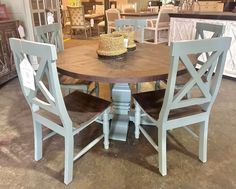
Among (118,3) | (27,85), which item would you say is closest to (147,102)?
(27,85)

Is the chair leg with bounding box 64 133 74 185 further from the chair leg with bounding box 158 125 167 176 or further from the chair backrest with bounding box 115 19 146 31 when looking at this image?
the chair backrest with bounding box 115 19 146 31

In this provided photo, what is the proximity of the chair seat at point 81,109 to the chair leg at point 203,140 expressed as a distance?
0.73m

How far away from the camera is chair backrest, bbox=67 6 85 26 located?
22.9ft

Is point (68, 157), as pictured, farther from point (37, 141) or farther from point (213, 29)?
point (213, 29)

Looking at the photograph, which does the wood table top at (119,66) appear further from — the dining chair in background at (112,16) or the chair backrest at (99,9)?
the chair backrest at (99,9)

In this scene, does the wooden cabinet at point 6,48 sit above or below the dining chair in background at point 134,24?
below

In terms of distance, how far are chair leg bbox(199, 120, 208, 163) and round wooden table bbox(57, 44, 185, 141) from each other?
46cm

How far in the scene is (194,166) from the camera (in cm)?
173

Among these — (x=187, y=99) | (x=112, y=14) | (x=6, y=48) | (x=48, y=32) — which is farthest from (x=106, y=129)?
(x=112, y=14)

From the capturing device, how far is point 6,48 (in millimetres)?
3369

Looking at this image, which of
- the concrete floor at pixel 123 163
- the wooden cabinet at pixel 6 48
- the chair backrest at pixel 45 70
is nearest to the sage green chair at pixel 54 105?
the chair backrest at pixel 45 70

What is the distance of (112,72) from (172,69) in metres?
0.43

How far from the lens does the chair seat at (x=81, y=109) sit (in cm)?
157

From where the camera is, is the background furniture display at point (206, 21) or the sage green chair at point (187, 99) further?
the background furniture display at point (206, 21)
